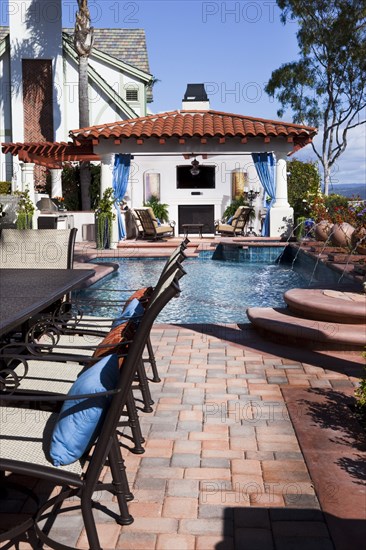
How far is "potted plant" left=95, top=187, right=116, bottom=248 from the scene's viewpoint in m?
17.0

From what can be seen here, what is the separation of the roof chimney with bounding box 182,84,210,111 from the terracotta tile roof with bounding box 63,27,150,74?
452 cm

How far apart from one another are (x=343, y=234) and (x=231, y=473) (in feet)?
33.0

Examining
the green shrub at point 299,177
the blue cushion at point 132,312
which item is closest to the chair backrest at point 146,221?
the green shrub at point 299,177

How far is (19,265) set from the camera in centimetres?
602

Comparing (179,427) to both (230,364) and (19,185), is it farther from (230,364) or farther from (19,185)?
(19,185)

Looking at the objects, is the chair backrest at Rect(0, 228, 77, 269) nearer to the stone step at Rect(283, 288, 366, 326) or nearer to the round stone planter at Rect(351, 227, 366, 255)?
the stone step at Rect(283, 288, 366, 326)

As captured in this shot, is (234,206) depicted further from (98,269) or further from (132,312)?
(132,312)

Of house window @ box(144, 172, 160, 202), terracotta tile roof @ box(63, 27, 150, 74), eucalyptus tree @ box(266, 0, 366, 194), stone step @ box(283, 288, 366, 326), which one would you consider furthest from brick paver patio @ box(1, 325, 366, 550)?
eucalyptus tree @ box(266, 0, 366, 194)

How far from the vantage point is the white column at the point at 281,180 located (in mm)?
18188

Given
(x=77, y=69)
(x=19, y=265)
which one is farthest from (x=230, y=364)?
(x=77, y=69)

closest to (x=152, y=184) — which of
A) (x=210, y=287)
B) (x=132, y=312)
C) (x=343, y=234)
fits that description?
(x=343, y=234)

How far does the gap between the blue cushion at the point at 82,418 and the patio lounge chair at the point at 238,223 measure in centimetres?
1746

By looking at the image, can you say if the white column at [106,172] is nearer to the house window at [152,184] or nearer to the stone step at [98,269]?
the stone step at [98,269]

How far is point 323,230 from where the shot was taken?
1446 cm
